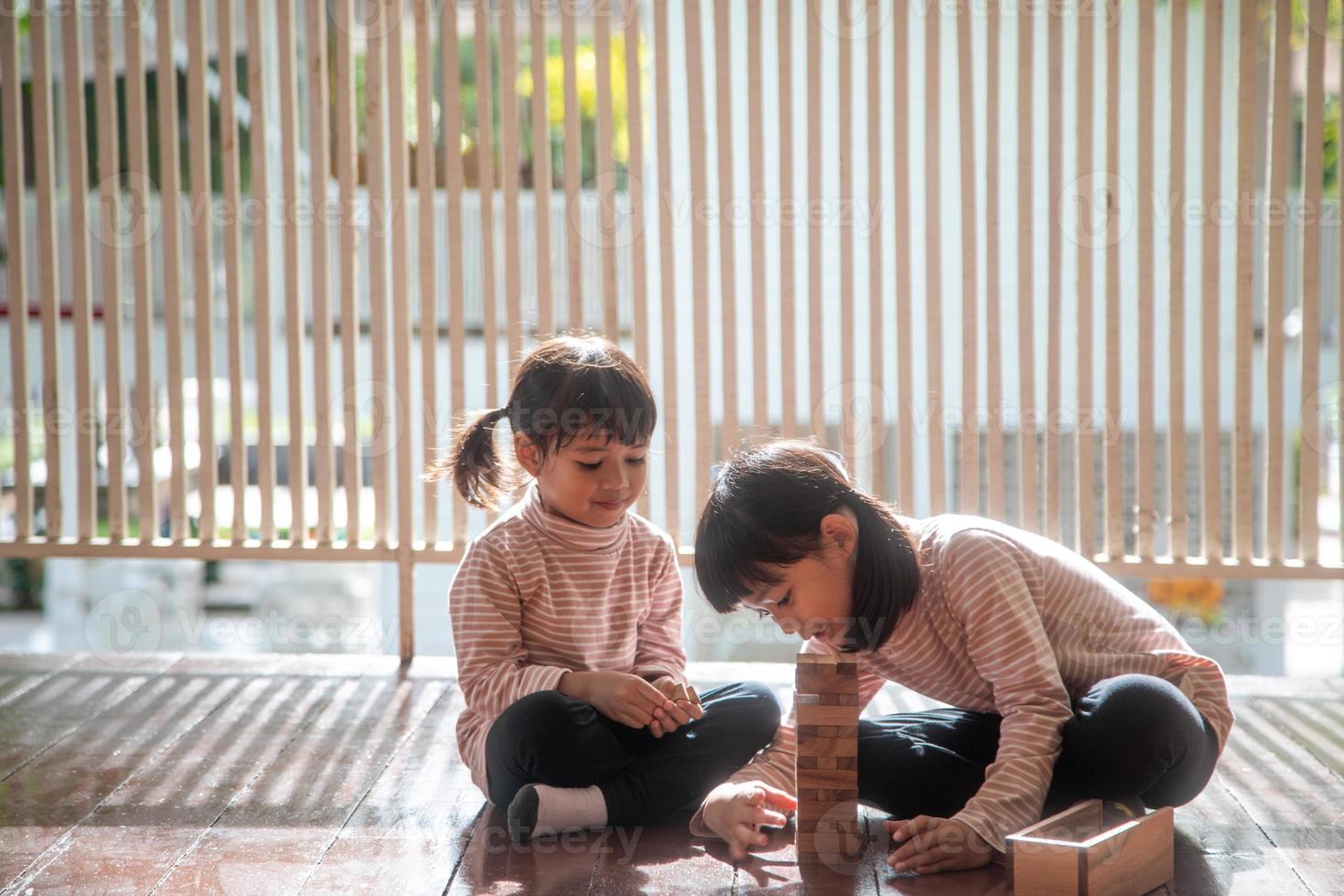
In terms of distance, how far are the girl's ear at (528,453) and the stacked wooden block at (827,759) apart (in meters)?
0.49

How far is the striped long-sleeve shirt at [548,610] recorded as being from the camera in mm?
1625

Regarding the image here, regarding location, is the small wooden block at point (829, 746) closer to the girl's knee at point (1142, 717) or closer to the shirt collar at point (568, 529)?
the girl's knee at point (1142, 717)

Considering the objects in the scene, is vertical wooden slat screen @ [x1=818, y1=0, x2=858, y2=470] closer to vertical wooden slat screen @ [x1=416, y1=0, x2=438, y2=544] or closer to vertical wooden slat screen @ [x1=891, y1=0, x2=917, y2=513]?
vertical wooden slat screen @ [x1=891, y1=0, x2=917, y2=513]

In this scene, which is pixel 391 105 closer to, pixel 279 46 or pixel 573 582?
pixel 279 46

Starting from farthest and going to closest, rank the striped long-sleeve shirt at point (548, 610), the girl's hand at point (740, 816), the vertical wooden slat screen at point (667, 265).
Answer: the vertical wooden slat screen at point (667, 265), the striped long-sleeve shirt at point (548, 610), the girl's hand at point (740, 816)

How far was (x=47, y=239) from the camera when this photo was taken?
257cm

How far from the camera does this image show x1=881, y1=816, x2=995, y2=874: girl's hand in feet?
4.47

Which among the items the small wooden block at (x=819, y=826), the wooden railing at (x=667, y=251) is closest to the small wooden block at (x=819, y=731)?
the small wooden block at (x=819, y=826)

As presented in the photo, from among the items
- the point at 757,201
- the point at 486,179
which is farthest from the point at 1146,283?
the point at 486,179

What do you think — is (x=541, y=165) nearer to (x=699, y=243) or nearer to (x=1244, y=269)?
(x=699, y=243)

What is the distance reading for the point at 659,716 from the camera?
1.51 metres

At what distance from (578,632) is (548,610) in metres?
0.05

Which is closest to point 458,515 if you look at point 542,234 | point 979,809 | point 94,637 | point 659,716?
point 542,234

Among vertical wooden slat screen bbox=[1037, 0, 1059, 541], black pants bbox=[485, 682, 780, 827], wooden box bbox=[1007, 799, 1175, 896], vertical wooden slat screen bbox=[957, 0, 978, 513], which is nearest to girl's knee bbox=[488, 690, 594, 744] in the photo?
black pants bbox=[485, 682, 780, 827]
